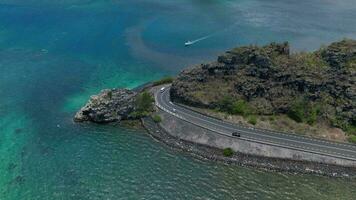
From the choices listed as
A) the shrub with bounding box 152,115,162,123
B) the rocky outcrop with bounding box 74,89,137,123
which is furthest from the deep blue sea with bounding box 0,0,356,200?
the shrub with bounding box 152,115,162,123

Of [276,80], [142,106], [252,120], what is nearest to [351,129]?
[276,80]

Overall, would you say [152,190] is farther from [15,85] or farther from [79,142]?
[15,85]

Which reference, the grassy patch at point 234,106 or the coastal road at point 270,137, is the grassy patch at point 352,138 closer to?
the coastal road at point 270,137

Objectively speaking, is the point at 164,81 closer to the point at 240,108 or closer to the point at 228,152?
the point at 240,108

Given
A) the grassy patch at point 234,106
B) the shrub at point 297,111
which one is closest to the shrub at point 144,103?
the grassy patch at point 234,106

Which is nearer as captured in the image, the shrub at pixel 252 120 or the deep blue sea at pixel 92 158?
the deep blue sea at pixel 92 158
